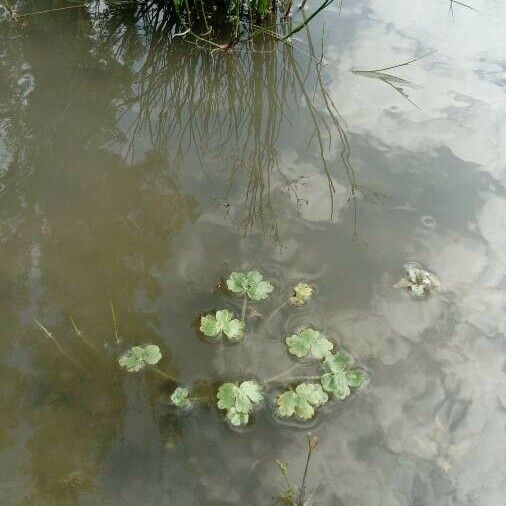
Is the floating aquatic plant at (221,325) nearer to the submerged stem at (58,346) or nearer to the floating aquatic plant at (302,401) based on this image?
the floating aquatic plant at (302,401)

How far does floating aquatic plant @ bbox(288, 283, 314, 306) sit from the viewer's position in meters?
2.16

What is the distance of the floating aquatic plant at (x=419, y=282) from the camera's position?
87.7 inches

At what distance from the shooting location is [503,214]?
2592 millimetres

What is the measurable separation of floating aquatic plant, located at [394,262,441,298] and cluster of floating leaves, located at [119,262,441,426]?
1.46 feet

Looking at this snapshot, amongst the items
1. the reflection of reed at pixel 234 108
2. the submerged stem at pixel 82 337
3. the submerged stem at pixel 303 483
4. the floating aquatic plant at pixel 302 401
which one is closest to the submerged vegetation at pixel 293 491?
the submerged stem at pixel 303 483

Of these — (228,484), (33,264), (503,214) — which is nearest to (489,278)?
(503,214)

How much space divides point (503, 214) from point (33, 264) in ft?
7.48

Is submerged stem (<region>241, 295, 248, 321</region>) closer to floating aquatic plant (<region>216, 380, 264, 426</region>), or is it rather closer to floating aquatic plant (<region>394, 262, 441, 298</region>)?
floating aquatic plant (<region>216, 380, 264, 426</region>)

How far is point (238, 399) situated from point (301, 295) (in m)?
0.57

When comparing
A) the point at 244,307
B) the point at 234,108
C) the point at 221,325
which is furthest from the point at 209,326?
the point at 234,108

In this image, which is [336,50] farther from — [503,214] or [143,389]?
[143,389]

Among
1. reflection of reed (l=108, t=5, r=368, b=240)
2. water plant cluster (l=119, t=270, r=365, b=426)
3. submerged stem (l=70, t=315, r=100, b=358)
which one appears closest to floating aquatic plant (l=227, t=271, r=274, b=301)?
water plant cluster (l=119, t=270, r=365, b=426)

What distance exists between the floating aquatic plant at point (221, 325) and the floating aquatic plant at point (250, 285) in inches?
5.6

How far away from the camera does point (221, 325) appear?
6.51 feet
